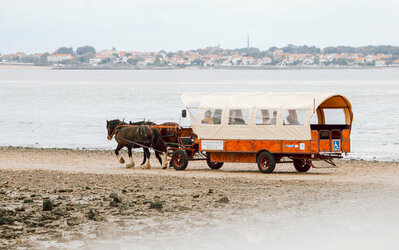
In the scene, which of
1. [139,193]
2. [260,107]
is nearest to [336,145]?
[260,107]

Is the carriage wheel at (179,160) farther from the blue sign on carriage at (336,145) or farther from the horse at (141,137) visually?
the blue sign on carriage at (336,145)

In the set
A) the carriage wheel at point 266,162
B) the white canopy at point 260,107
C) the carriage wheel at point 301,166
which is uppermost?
the white canopy at point 260,107

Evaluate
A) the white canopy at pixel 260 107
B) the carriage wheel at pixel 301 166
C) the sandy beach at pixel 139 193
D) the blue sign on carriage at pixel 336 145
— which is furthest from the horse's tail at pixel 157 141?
the blue sign on carriage at pixel 336 145

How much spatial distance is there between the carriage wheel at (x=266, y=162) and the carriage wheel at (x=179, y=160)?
7.42ft

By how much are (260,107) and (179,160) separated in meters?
3.10

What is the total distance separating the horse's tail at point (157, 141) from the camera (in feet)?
74.3

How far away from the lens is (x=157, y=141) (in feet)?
74.4

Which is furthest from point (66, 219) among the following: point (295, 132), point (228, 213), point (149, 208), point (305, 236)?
point (295, 132)

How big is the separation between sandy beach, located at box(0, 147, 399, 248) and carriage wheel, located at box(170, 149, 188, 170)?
11.5 inches

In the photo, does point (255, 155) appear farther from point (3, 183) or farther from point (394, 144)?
point (394, 144)

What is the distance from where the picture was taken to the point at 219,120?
21.5m

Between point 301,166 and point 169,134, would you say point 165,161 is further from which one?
point 301,166

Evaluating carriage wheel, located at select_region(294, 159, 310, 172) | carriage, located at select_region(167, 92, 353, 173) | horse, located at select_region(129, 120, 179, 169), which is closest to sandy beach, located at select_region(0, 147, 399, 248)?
carriage wheel, located at select_region(294, 159, 310, 172)

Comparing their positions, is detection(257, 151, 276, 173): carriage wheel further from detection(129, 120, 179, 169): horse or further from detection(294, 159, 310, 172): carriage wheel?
detection(129, 120, 179, 169): horse
